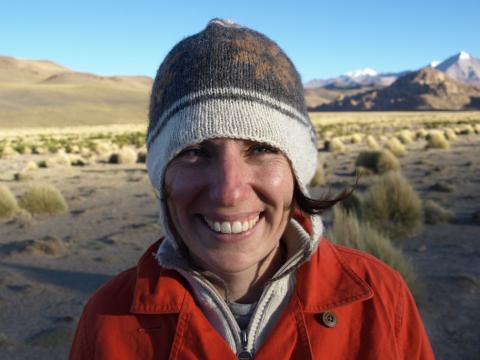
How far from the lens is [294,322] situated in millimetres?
1880

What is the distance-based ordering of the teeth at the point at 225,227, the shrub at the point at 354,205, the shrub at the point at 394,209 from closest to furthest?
1. the teeth at the point at 225,227
2. the shrub at the point at 394,209
3. the shrub at the point at 354,205

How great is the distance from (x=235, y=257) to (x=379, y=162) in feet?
46.4

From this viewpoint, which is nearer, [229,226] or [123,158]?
[229,226]

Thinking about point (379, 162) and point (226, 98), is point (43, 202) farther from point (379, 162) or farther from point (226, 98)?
point (226, 98)

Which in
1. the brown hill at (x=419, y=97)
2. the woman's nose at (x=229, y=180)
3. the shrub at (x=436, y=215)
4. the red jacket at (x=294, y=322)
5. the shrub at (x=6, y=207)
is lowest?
the shrub at (x=6, y=207)

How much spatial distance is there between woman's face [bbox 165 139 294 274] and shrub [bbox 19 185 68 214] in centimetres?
1008

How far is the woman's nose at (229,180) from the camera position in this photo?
1911mm

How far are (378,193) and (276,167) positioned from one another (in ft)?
24.9

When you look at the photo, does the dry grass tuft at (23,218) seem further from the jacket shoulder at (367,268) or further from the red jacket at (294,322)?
the jacket shoulder at (367,268)

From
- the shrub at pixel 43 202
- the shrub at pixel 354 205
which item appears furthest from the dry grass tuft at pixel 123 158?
the shrub at pixel 354 205

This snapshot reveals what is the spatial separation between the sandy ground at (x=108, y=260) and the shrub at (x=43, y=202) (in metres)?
0.32

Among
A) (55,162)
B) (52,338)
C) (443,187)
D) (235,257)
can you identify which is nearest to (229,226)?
(235,257)

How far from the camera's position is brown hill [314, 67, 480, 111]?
133 m

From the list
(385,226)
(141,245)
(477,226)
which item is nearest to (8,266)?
(141,245)
